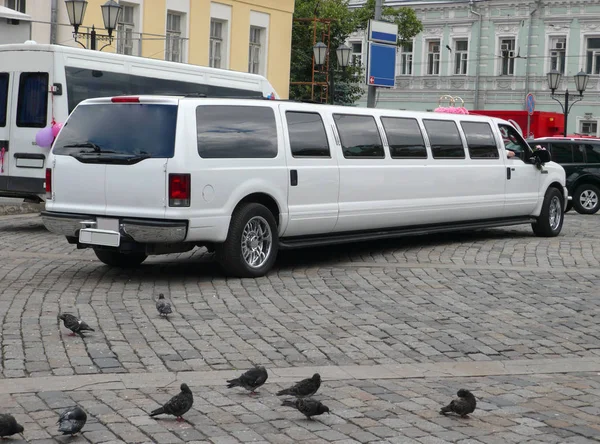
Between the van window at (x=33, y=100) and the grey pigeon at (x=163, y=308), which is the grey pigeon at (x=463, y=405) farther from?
the van window at (x=33, y=100)

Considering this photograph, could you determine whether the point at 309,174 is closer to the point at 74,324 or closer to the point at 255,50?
the point at 74,324

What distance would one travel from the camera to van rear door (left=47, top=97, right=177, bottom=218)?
11.0 m

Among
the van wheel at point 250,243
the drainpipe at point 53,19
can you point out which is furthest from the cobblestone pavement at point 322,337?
the drainpipe at point 53,19

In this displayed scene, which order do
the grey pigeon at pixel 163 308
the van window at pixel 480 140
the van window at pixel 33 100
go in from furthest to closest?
1. the van window at pixel 33 100
2. the van window at pixel 480 140
3. the grey pigeon at pixel 163 308

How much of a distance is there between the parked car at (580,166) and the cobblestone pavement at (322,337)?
11.7 meters

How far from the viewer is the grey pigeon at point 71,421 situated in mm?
5773

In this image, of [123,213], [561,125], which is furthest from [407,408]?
[561,125]

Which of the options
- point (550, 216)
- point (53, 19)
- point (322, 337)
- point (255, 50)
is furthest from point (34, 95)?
point (255, 50)

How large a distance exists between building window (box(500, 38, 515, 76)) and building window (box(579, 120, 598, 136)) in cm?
473

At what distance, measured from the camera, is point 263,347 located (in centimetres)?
842

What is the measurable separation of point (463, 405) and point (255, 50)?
104 ft

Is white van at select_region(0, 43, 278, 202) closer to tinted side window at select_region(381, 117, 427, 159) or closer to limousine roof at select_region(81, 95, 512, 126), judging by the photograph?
limousine roof at select_region(81, 95, 512, 126)

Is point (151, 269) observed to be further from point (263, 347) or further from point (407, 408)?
point (407, 408)

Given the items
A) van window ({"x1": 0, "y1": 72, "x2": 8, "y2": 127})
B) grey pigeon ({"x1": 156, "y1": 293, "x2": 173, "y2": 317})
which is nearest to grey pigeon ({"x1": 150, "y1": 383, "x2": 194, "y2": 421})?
grey pigeon ({"x1": 156, "y1": 293, "x2": 173, "y2": 317})
